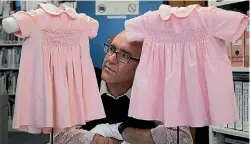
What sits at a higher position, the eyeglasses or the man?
the eyeglasses

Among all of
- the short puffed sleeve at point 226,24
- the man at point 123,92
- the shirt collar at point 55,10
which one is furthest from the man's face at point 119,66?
the short puffed sleeve at point 226,24

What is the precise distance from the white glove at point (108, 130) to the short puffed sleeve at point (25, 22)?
53cm

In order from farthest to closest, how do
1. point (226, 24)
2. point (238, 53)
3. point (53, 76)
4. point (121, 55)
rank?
point (238, 53) → point (121, 55) → point (53, 76) → point (226, 24)

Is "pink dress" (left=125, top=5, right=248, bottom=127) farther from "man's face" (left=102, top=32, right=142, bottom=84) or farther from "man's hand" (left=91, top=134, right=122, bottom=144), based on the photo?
"man's hand" (left=91, top=134, right=122, bottom=144)

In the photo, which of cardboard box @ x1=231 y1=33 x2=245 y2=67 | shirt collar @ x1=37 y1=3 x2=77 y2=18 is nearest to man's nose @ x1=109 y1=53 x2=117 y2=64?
shirt collar @ x1=37 y1=3 x2=77 y2=18

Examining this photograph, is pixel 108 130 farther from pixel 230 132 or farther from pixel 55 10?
pixel 230 132

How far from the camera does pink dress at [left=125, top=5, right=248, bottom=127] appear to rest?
1062 millimetres

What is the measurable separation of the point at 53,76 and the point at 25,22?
201 millimetres

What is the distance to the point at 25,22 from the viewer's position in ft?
3.66

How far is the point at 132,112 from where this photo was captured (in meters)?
1.15

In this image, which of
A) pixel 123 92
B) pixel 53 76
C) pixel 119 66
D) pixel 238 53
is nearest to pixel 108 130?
pixel 123 92

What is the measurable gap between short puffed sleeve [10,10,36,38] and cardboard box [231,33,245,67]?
1.15m

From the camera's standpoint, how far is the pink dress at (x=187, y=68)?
3.49ft

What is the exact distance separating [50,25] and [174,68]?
44cm
